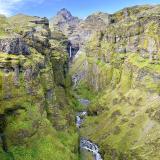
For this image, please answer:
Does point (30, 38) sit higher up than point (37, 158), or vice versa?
point (30, 38)

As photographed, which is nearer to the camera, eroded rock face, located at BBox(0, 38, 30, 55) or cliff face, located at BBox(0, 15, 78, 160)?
cliff face, located at BBox(0, 15, 78, 160)

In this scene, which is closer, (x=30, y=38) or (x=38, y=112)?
(x=38, y=112)

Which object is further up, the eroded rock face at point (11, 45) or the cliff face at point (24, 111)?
the eroded rock face at point (11, 45)

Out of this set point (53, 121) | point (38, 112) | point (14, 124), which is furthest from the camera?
point (53, 121)

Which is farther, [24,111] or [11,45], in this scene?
[11,45]

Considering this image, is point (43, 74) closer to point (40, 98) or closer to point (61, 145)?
point (40, 98)

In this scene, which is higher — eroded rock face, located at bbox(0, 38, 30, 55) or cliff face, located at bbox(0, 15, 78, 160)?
eroded rock face, located at bbox(0, 38, 30, 55)

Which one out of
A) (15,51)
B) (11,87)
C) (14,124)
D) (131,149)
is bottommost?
(131,149)

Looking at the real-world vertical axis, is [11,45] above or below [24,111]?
above

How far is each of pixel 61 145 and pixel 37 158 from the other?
55.2 ft

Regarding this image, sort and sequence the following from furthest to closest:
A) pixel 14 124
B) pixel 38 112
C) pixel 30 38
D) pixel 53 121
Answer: pixel 30 38
pixel 53 121
pixel 38 112
pixel 14 124

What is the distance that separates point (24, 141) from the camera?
132 meters

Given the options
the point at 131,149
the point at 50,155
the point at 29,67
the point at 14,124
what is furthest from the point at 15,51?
the point at 131,149

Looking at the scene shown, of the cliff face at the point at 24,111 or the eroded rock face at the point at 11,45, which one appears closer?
the cliff face at the point at 24,111
